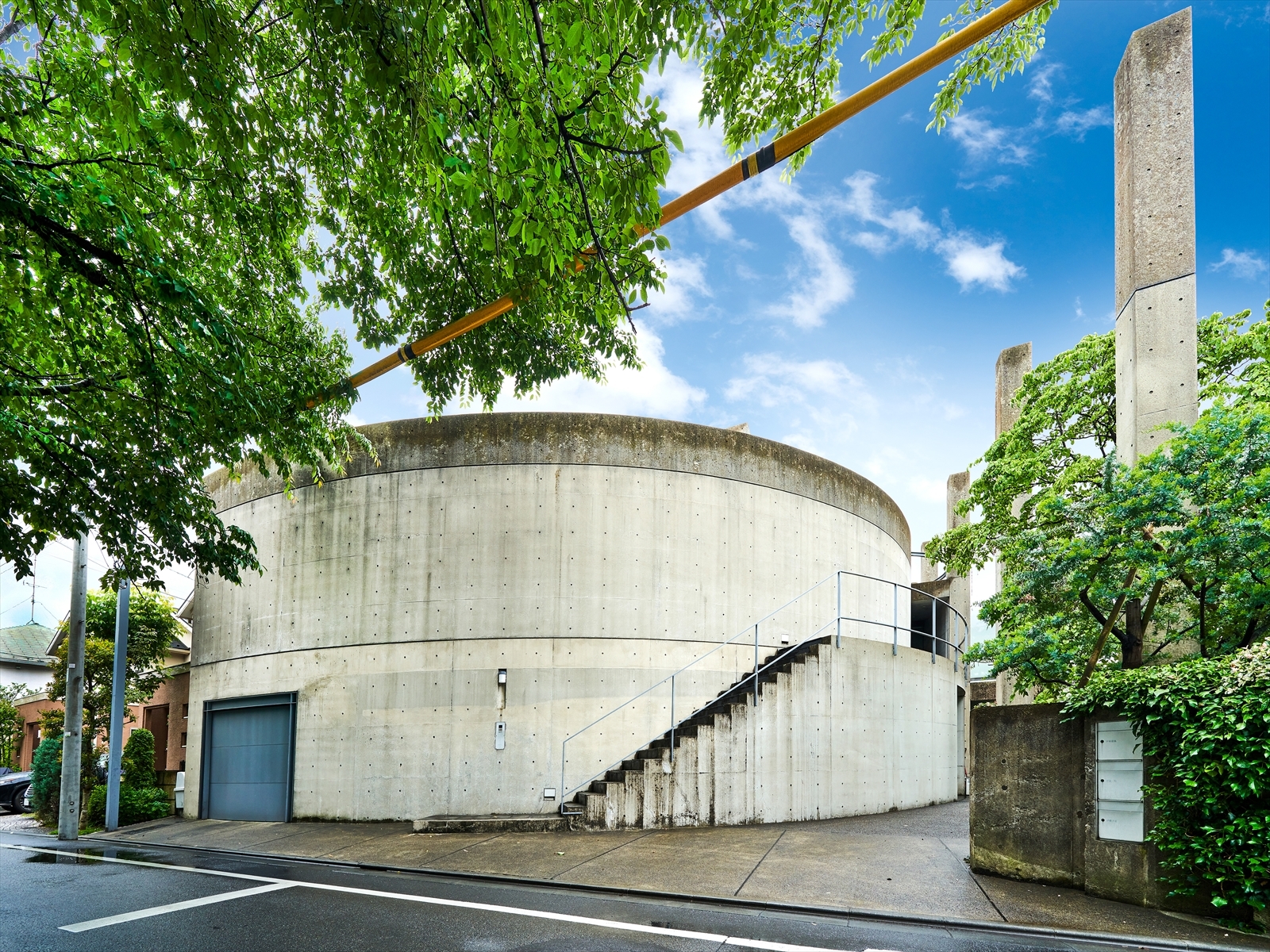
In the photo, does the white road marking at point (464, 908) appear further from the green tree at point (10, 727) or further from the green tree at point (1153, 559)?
the green tree at point (10, 727)

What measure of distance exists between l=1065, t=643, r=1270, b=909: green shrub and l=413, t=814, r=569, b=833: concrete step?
23.6ft

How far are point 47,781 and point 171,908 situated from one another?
40.9 feet

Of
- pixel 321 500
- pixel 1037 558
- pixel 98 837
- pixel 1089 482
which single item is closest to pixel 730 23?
pixel 1037 558

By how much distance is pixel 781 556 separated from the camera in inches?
571

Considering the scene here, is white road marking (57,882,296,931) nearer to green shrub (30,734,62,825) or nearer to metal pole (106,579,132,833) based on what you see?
metal pole (106,579,132,833)

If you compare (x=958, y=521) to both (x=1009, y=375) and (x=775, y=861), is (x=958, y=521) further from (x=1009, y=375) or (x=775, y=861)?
(x=775, y=861)

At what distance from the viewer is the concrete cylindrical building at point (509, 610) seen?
1278 centimetres

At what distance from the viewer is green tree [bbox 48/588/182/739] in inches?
675

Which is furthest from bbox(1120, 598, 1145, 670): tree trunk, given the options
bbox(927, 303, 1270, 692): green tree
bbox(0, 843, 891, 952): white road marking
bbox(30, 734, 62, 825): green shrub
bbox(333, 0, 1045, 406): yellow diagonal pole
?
bbox(30, 734, 62, 825): green shrub

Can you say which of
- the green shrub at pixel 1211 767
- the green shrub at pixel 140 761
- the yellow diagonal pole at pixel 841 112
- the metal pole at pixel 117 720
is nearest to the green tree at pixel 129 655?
the green shrub at pixel 140 761

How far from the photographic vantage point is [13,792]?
65.0 ft

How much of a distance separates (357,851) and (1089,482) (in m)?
13.8

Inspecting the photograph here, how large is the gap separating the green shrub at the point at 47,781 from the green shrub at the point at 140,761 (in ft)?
4.56

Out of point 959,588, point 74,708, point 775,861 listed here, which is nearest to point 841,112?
point 775,861
